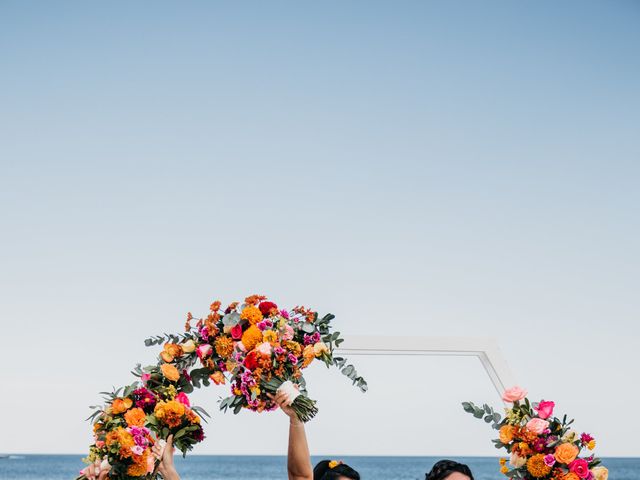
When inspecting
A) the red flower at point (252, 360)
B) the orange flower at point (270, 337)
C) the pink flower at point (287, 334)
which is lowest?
the red flower at point (252, 360)

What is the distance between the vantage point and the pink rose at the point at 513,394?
4551mm

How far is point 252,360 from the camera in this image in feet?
13.4

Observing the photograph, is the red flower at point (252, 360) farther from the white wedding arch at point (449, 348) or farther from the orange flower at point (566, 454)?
the orange flower at point (566, 454)

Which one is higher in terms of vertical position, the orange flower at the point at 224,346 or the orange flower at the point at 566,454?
the orange flower at the point at 224,346

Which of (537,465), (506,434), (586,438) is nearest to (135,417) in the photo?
(506,434)

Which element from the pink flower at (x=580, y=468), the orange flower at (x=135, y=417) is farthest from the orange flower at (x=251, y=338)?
the pink flower at (x=580, y=468)

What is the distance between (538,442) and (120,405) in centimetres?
214

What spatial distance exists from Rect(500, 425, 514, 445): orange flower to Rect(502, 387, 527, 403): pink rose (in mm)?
142

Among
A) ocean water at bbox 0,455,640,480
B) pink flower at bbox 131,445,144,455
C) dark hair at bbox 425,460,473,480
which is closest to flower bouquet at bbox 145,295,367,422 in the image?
pink flower at bbox 131,445,144,455

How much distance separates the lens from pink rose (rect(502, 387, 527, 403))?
455 cm

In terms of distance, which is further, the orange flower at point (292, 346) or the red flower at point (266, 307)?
the red flower at point (266, 307)

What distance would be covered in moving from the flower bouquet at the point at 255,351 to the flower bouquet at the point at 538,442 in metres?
0.87

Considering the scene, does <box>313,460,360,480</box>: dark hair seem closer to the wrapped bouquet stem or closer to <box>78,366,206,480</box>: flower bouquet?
the wrapped bouquet stem

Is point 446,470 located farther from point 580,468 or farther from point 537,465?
point 580,468
